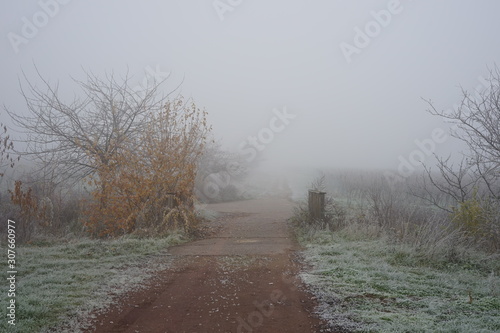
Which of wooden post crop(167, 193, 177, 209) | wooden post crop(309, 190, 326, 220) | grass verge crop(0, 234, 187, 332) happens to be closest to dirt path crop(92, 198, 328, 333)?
grass verge crop(0, 234, 187, 332)

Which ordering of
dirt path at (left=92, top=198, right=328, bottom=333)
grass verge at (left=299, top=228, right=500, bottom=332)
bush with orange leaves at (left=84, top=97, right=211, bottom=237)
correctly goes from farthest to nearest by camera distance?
bush with orange leaves at (left=84, top=97, right=211, bottom=237) → dirt path at (left=92, top=198, right=328, bottom=333) → grass verge at (left=299, top=228, right=500, bottom=332)

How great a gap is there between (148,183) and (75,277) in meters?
4.65

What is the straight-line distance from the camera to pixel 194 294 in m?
5.27

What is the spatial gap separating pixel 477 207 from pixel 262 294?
623cm

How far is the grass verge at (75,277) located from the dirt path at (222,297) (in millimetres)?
317

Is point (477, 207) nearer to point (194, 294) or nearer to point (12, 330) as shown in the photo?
point (194, 294)

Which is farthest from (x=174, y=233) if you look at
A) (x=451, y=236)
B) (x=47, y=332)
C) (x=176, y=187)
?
(x=451, y=236)

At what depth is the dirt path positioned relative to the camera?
13.7 feet

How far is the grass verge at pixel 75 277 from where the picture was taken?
4.14m

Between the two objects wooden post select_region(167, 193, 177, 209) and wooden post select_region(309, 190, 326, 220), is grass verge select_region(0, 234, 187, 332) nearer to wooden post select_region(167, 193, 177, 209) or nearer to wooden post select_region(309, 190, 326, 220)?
wooden post select_region(167, 193, 177, 209)

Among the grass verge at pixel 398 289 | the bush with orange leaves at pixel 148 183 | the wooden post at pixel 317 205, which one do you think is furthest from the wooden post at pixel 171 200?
the grass verge at pixel 398 289

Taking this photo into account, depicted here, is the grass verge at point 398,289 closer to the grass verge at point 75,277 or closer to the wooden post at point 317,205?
the wooden post at point 317,205

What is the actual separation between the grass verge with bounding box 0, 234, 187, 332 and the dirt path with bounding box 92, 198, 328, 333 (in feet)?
1.04

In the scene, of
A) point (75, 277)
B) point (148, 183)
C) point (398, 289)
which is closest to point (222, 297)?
point (75, 277)
